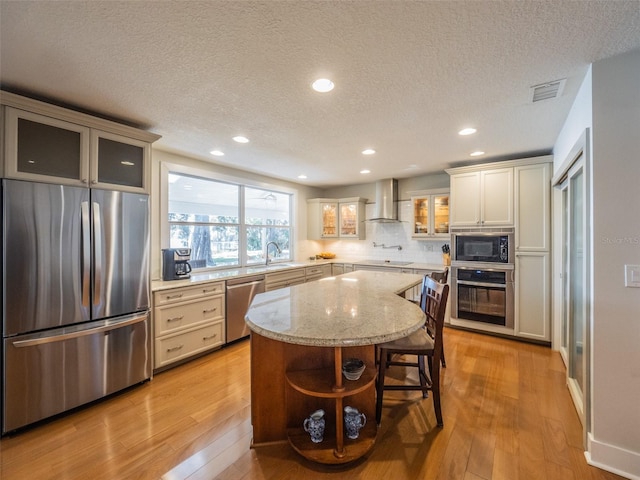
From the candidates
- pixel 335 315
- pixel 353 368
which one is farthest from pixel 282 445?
pixel 335 315

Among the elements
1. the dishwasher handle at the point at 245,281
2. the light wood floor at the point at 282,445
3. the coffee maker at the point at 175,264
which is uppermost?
the coffee maker at the point at 175,264

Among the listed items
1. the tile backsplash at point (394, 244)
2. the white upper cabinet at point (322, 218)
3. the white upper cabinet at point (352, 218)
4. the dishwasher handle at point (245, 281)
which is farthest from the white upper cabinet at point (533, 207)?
the dishwasher handle at point (245, 281)

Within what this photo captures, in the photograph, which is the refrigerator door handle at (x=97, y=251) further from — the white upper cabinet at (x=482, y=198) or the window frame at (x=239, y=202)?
the white upper cabinet at (x=482, y=198)

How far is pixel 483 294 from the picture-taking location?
12.0ft

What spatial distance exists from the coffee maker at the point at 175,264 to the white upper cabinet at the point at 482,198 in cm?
362

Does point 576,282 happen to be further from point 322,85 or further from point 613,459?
point 322,85

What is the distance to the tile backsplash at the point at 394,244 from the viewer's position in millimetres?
4738

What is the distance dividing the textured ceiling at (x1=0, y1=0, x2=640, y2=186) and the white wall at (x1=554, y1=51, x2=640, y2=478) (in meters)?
0.26

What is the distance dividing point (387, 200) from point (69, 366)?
458 cm

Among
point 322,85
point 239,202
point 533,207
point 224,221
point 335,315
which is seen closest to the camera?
point 335,315

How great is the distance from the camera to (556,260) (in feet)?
10.3

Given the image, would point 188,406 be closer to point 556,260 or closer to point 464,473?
point 464,473

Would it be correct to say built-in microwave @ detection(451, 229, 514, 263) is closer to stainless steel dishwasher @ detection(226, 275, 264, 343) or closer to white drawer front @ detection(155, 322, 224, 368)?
stainless steel dishwasher @ detection(226, 275, 264, 343)

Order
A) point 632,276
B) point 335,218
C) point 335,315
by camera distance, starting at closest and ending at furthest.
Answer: point 632,276 → point 335,315 → point 335,218
